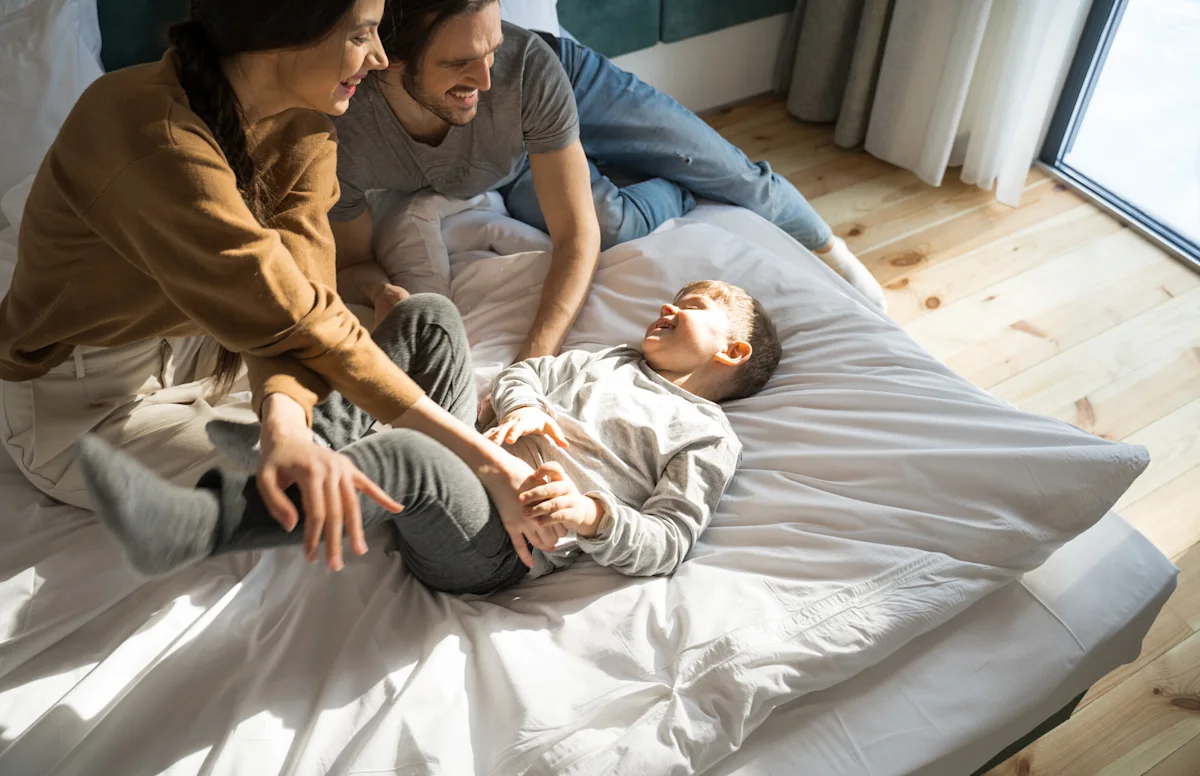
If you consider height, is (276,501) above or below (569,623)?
above

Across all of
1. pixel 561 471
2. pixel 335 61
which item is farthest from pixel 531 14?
pixel 561 471

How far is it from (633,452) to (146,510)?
0.63m

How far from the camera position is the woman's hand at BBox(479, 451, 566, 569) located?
1.06 metres

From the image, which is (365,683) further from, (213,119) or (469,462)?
(213,119)

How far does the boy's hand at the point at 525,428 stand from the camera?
117 centimetres

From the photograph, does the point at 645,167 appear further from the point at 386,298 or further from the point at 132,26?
the point at 132,26

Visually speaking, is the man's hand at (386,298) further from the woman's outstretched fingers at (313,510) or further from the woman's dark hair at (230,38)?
the woman's outstretched fingers at (313,510)

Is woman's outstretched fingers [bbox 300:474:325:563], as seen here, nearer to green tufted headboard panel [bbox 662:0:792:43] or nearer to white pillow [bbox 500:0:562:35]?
white pillow [bbox 500:0:562:35]

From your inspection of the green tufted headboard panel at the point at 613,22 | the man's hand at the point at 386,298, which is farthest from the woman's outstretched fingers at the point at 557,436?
the green tufted headboard panel at the point at 613,22

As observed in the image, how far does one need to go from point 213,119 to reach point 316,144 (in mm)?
218

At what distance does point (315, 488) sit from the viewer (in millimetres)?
852

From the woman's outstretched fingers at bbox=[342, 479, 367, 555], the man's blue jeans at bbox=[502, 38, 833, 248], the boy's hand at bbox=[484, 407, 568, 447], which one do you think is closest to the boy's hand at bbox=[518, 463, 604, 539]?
the boy's hand at bbox=[484, 407, 568, 447]

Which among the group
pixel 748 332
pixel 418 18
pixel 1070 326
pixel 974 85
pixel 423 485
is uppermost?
pixel 418 18

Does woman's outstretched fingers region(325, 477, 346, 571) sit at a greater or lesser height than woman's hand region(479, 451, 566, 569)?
greater
